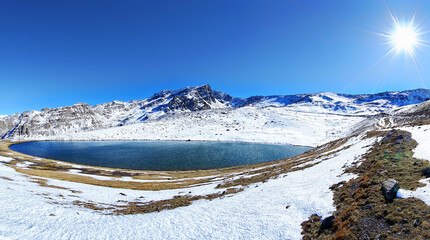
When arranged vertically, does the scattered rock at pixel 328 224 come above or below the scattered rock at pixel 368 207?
below

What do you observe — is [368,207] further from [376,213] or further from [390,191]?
[390,191]

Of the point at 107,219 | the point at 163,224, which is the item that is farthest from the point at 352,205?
the point at 107,219

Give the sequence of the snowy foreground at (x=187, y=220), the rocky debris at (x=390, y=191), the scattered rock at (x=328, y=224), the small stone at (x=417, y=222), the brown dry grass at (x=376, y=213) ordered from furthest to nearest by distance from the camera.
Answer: the snowy foreground at (x=187, y=220), the rocky debris at (x=390, y=191), the scattered rock at (x=328, y=224), the brown dry grass at (x=376, y=213), the small stone at (x=417, y=222)

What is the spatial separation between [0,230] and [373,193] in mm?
22980

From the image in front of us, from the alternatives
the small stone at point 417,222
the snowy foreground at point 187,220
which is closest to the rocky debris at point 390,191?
the small stone at point 417,222

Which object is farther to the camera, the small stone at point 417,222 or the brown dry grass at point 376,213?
the brown dry grass at point 376,213

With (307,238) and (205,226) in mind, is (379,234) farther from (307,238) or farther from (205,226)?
(205,226)

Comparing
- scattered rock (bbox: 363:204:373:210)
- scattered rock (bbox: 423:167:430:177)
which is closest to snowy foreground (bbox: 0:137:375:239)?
scattered rock (bbox: 363:204:373:210)

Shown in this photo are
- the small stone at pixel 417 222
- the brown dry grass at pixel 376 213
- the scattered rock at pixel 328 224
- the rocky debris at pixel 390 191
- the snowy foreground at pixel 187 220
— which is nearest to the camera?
the small stone at pixel 417 222

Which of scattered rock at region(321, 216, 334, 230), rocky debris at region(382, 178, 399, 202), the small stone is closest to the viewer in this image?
the small stone

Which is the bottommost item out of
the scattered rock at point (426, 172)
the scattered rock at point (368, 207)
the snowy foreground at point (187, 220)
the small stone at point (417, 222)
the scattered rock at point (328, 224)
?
the snowy foreground at point (187, 220)

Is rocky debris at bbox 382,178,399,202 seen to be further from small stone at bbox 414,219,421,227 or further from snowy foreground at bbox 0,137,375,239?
snowy foreground at bbox 0,137,375,239

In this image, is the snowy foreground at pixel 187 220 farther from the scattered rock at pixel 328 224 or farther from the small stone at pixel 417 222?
the small stone at pixel 417 222

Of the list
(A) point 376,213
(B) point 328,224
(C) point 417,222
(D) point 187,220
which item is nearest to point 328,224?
(B) point 328,224
